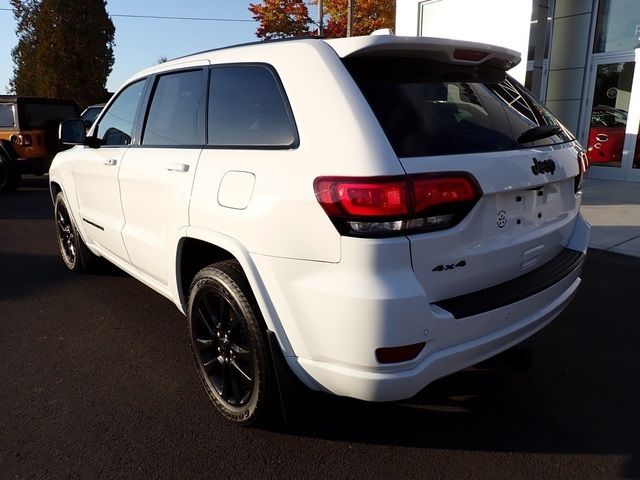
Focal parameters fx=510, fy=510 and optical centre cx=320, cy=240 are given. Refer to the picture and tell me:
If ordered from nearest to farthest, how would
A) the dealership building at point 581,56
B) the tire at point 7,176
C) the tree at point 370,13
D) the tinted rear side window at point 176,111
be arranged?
the tinted rear side window at point 176,111 → the dealership building at point 581,56 → the tire at point 7,176 → the tree at point 370,13

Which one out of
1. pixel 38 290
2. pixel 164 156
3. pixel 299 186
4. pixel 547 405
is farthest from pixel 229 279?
pixel 38 290

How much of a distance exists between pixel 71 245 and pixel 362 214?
4.11 metres

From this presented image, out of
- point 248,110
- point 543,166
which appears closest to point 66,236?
point 248,110

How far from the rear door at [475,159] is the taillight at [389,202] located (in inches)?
1.8

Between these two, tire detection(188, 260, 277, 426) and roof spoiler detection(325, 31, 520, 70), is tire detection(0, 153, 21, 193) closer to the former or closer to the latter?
tire detection(188, 260, 277, 426)

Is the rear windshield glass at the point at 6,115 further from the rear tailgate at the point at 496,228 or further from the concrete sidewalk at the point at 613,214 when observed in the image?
the rear tailgate at the point at 496,228

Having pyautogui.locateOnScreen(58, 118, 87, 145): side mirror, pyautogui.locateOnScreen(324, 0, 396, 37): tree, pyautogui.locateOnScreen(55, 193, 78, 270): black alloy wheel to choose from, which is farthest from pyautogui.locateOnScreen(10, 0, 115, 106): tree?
pyautogui.locateOnScreen(58, 118, 87, 145): side mirror

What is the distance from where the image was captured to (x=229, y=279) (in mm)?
2354

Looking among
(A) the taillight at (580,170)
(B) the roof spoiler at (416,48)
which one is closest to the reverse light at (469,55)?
(B) the roof spoiler at (416,48)

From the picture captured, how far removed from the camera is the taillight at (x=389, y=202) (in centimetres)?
188

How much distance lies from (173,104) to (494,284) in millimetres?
2172

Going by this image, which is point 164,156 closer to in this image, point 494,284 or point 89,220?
point 89,220

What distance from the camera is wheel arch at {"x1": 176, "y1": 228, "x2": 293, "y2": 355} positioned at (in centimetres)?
218

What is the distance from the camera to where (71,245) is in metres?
5.05
